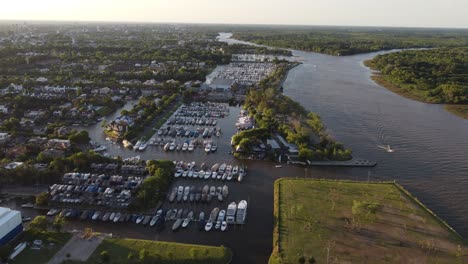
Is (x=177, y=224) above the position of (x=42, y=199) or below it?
below

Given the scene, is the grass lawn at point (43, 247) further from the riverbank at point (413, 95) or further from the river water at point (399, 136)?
the riverbank at point (413, 95)

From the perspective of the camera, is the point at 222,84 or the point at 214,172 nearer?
the point at 214,172

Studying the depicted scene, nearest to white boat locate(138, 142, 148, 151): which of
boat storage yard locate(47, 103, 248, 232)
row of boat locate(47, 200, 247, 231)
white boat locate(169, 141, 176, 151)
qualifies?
boat storage yard locate(47, 103, 248, 232)

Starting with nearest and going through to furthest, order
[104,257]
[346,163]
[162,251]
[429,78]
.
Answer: [104,257] → [162,251] → [346,163] → [429,78]

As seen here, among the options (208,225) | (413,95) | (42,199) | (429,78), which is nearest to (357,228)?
(208,225)

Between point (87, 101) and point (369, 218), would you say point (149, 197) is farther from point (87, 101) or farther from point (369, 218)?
point (87, 101)

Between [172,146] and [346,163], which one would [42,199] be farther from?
[346,163]

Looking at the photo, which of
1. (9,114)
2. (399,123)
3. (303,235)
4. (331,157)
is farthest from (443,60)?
(9,114)
